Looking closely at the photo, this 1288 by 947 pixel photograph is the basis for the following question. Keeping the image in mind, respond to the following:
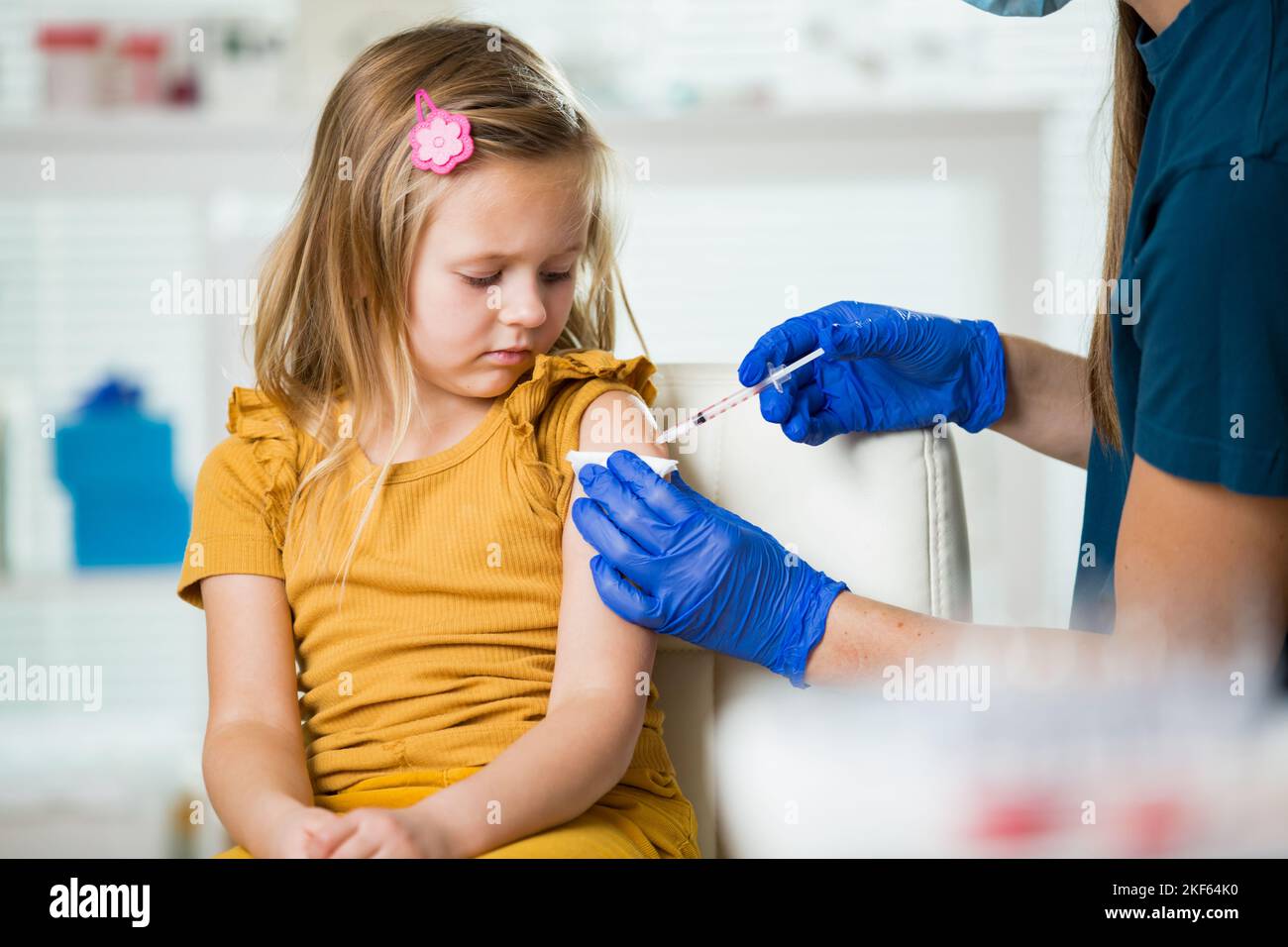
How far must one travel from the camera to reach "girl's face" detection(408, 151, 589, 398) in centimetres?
117

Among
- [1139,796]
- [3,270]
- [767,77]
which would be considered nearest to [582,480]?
[1139,796]

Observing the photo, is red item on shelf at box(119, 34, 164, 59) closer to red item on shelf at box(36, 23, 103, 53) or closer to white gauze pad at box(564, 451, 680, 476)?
red item on shelf at box(36, 23, 103, 53)

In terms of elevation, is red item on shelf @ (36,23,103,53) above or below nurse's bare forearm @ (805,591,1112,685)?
above

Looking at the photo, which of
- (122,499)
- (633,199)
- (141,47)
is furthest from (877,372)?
(141,47)

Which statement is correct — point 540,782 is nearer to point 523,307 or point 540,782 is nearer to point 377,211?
point 523,307

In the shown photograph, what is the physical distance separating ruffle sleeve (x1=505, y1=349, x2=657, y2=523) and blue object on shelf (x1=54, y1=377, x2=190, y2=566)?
4.70 ft

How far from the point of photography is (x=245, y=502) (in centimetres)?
121

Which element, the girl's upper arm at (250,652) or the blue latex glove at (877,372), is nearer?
the girl's upper arm at (250,652)

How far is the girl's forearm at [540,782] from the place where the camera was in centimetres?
100

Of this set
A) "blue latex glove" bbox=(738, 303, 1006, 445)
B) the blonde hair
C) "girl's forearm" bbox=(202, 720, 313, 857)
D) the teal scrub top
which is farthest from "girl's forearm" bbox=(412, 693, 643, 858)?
the teal scrub top

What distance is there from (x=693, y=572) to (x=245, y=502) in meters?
0.44

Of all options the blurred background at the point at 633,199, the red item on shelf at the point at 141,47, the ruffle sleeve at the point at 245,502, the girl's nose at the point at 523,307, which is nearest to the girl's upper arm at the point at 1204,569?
the girl's nose at the point at 523,307

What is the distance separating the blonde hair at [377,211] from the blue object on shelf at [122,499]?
1.23 metres

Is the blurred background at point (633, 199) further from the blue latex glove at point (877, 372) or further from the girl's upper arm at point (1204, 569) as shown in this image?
the girl's upper arm at point (1204, 569)
